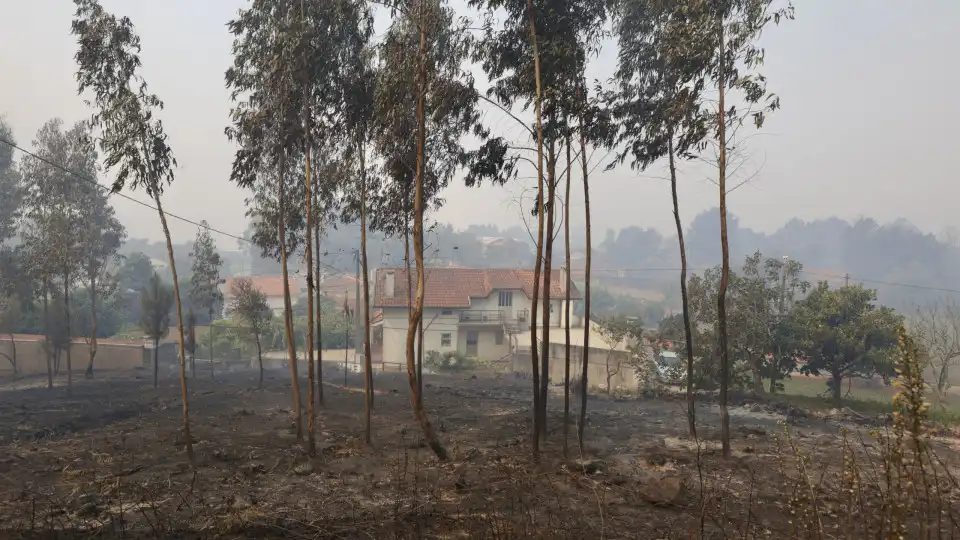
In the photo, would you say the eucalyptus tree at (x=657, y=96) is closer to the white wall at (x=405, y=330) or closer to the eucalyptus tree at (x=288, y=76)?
the eucalyptus tree at (x=288, y=76)

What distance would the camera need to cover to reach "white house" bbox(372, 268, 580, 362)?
171 feet

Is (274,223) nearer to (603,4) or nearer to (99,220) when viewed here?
(603,4)

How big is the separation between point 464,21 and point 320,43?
445 cm

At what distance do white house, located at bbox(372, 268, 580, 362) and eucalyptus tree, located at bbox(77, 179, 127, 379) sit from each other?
20543 mm

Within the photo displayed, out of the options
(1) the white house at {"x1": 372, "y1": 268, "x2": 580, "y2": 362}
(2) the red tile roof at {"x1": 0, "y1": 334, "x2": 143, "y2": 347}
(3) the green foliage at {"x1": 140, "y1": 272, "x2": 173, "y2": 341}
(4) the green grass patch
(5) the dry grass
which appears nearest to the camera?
(5) the dry grass

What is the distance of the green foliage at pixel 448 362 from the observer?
50.8 m

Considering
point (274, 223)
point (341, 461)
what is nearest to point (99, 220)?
point (274, 223)

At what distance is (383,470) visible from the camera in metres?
15.5

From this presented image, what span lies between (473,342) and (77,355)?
106 feet

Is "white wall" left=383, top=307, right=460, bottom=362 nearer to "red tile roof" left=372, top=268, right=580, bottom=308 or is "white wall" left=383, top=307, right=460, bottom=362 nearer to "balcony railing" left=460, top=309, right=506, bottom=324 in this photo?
"balcony railing" left=460, top=309, right=506, bottom=324

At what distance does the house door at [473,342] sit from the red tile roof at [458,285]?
2790 millimetres

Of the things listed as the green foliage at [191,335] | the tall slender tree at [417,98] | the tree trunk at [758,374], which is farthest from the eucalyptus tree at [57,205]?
the tree trunk at [758,374]

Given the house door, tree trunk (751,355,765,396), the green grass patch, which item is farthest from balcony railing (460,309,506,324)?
tree trunk (751,355,765,396)

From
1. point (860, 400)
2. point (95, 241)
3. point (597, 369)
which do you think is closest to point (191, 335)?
point (95, 241)
